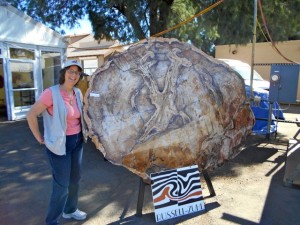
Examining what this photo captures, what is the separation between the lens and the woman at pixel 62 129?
2.56 meters

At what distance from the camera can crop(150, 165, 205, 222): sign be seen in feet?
9.98

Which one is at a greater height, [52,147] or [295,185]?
[52,147]

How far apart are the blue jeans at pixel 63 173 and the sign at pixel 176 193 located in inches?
30.8

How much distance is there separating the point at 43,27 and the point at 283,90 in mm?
7605

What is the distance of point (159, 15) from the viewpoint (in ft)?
26.0

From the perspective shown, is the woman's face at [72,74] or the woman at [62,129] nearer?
the woman at [62,129]

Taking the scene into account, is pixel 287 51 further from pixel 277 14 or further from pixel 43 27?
pixel 43 27

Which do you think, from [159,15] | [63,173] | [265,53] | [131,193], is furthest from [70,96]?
[265,53]

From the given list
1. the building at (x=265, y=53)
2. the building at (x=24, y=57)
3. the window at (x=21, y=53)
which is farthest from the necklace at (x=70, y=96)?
the building at (x=265, y=53)

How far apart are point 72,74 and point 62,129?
0.51 m

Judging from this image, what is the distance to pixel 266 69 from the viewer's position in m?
15.0

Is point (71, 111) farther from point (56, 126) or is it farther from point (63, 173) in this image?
point (63, 173)

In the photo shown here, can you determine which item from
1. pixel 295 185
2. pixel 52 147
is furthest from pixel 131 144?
pixel 295 185

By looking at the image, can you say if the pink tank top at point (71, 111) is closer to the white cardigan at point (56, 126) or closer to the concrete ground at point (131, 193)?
the white cardigan at point (56, 126)
